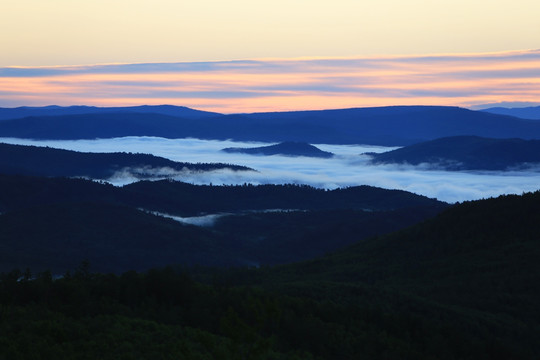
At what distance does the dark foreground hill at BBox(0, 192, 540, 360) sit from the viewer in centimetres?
4434

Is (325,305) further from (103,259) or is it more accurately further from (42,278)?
(103,259)

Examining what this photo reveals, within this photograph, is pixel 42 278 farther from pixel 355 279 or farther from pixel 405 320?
pixel 355 279

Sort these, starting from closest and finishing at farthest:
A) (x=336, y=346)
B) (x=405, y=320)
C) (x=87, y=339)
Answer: (x=87, y=339) → (x=336, y=346) → (x=405, y=320)

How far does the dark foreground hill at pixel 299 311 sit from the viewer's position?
44.3 meters

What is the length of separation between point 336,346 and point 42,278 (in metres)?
19.5

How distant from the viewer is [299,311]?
64000 mm

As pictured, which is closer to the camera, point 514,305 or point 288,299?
point 288,299

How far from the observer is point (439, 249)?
116m

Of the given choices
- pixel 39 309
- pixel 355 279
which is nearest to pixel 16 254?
pixel 355 279

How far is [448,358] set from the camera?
5978cm

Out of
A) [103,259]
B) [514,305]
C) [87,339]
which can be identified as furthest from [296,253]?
[87,339]

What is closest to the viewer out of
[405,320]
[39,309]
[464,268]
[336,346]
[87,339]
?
[87,339]

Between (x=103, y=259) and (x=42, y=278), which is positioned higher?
(x=42, y=278)

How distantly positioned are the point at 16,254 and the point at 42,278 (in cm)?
11922
